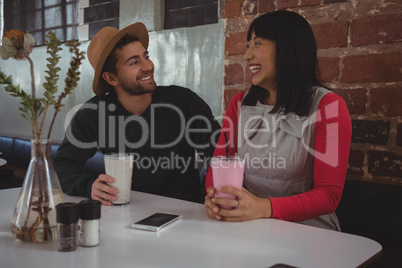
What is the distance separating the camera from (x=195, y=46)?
2.22 meters

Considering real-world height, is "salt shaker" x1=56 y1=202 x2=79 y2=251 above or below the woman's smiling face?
below

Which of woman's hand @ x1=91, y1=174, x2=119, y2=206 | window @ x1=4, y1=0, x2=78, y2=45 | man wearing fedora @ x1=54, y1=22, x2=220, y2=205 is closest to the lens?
woman's hand @ x1=91, y1=174, x2=119, y2=206

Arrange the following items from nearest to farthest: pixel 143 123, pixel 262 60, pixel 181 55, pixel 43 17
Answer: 1. pixel 262 60
2. pixel 143 123
3. pixel 181 55
4. pixel 43 17

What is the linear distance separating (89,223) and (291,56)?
942mm

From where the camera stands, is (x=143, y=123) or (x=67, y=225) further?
(x=143, y=123)

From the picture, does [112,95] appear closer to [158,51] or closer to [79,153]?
[79,153]

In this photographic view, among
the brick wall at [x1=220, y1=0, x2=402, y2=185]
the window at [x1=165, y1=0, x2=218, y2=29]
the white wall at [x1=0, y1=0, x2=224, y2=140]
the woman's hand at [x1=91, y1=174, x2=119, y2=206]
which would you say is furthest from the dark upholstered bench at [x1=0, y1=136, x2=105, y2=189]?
the brick wall at [x1=220, y1=0, x2=402, y2=185]

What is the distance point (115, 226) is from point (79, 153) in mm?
747

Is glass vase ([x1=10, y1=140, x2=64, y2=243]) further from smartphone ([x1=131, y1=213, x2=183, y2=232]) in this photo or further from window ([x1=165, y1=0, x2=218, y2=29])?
window ([x1=165, y1=0, x2=218, y2=29])

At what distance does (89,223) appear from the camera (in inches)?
31.4

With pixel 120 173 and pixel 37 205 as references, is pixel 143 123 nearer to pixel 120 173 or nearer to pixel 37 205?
pixel 120 173

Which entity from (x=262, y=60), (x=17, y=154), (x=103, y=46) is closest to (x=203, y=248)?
(x=262, y=60)

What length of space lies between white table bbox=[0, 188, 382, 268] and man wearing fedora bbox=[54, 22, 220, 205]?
2.35 ft

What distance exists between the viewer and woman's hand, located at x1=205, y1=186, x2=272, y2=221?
3.20 feet
